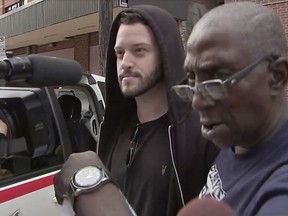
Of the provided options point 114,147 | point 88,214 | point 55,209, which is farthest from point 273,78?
point 55,209

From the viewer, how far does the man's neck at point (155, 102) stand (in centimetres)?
201

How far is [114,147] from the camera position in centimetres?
214

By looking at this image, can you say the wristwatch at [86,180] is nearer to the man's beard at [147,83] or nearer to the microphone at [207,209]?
the microphone at [207,209]

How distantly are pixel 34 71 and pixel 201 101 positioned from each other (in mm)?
556

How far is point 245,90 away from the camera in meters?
1.11

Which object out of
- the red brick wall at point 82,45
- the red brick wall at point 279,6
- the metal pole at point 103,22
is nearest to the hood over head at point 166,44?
the metal pole at point 103,22

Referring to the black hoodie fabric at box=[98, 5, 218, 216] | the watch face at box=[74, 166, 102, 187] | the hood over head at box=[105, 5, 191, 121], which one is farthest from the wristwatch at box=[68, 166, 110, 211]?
the hood over head at box=[105, 5, 191, 121]

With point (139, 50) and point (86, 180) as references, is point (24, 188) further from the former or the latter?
point (86, 180)

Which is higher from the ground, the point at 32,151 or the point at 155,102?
the point at 155,102

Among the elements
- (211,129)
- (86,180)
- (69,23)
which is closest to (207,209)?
(211,129)

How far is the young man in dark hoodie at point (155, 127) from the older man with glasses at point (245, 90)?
2.15 feet

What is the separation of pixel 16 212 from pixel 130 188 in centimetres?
131

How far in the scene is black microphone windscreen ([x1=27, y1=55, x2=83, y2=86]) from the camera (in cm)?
144

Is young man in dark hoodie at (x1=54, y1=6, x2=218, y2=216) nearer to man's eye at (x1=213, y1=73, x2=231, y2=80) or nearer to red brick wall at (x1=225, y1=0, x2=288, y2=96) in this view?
man's eye at (x1=213, y1=73, x2=231, y2=80)
